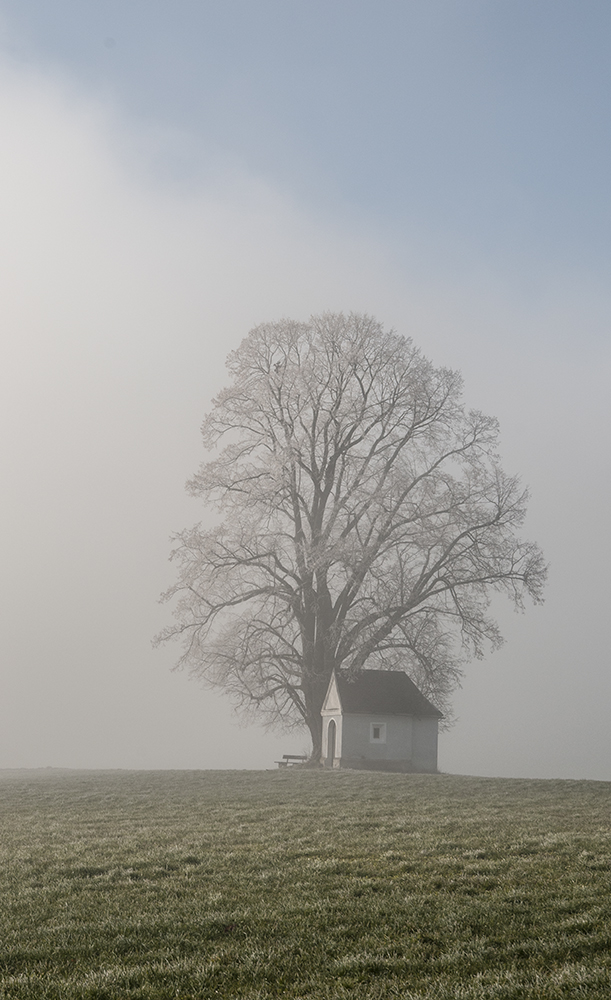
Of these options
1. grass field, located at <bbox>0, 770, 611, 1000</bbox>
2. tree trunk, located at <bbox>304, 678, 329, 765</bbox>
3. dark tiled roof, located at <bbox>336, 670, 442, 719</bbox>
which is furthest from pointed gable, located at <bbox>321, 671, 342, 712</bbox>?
grass field, located at <bbox>0, 770, 611, 1000</bbox>

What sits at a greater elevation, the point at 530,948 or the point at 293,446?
the point at 293,446

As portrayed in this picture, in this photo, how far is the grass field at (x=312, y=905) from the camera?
7074mm

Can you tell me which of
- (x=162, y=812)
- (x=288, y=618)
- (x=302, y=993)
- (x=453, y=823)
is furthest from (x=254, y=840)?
(x=288, y=618)

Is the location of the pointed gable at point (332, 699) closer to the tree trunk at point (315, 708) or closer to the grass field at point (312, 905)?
the tree trunk at point (315, 708)

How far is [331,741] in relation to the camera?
4316cm

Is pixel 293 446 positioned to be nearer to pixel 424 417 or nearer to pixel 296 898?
pixel 424 417

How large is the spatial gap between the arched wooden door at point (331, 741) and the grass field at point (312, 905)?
75.9ft

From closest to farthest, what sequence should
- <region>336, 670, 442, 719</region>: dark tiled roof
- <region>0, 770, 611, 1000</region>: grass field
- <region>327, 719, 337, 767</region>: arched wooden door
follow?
1. <region>0, 770, 611, 1000</region>: grass field
2. <region>336, 670, 442, 719</region>: dark tiled roof
3. <region>327, 719, 337, 767</region>: arched wooden door

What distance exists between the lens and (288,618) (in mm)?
42625

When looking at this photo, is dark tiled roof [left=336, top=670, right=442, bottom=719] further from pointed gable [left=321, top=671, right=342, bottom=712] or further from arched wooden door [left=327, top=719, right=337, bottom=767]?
arched wooden door [left=327, top=719, right=337, bottom=767]

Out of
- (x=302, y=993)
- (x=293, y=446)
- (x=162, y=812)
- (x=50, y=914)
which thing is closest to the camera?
(x=302, y=993)

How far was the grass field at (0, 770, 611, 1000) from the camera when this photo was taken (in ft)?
23.2

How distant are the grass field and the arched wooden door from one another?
23.1 metres

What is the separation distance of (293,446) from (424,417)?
7131 mm
